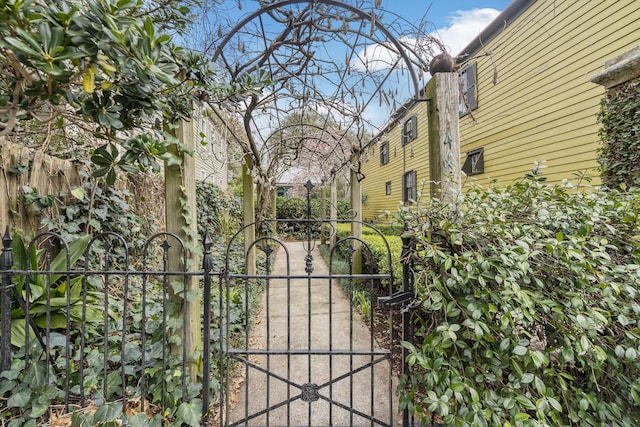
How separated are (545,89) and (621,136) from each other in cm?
369

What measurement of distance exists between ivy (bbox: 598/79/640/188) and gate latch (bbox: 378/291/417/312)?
263 centimetres

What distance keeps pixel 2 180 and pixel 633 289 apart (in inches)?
150

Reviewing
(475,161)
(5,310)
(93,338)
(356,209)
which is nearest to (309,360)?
(93,338)

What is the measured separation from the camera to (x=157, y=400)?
1.85 metres

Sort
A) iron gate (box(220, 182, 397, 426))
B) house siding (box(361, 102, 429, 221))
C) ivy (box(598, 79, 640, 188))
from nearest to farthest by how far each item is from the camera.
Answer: iron gate (box(220, 182, 397, 426))
ivy (box(598, 79, 640, 188))
house siding (box(361, 102, 429, 221))

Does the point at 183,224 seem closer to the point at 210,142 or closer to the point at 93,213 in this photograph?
the point at 93,213

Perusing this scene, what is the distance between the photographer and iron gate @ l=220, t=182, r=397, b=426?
1779 mm

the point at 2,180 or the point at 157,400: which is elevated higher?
the point at 2,180

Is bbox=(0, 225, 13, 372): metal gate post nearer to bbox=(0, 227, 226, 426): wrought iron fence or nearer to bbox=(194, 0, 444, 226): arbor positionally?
bbox=(0, 227, 226, 426): wrought iron fence

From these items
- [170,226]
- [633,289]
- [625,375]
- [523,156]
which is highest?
[523,156]

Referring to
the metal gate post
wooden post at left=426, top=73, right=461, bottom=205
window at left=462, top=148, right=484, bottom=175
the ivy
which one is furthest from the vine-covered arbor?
window at left=462, top=148, right=484, bottom=175

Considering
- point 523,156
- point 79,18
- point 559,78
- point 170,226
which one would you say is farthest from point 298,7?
point 523,156

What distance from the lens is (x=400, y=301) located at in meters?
1.62

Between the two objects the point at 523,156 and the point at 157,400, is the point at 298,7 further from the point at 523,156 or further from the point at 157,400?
the point at 523,156
